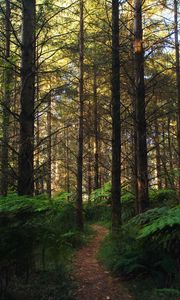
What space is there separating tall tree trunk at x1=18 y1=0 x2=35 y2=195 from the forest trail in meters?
1.83

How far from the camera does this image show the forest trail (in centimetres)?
555

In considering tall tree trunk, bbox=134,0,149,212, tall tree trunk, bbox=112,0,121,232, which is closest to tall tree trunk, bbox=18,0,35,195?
tall tree trunk, bbox=134,0,149,212

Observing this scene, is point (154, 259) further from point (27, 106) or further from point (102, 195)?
point (102, 195)

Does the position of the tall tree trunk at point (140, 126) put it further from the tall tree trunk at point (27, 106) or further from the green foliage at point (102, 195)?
the green foliage at point (102, 195)

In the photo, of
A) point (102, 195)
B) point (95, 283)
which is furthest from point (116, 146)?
point (102, 195)

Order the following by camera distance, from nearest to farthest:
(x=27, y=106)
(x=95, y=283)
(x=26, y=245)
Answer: (x=26, y=245)
(x=27, y=106)
(x=95, y=283)

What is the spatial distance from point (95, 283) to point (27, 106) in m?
3.28

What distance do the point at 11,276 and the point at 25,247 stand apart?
2.92 ft

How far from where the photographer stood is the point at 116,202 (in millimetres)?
10289

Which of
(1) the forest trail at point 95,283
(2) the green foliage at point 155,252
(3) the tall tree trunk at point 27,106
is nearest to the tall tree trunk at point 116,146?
(1) the forest trail at point 95,283

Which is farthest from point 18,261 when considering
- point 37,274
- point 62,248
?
point 37,274

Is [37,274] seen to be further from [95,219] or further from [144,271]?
[95,219]

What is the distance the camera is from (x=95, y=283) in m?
6.25

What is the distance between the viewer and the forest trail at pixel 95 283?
555 centimetres
